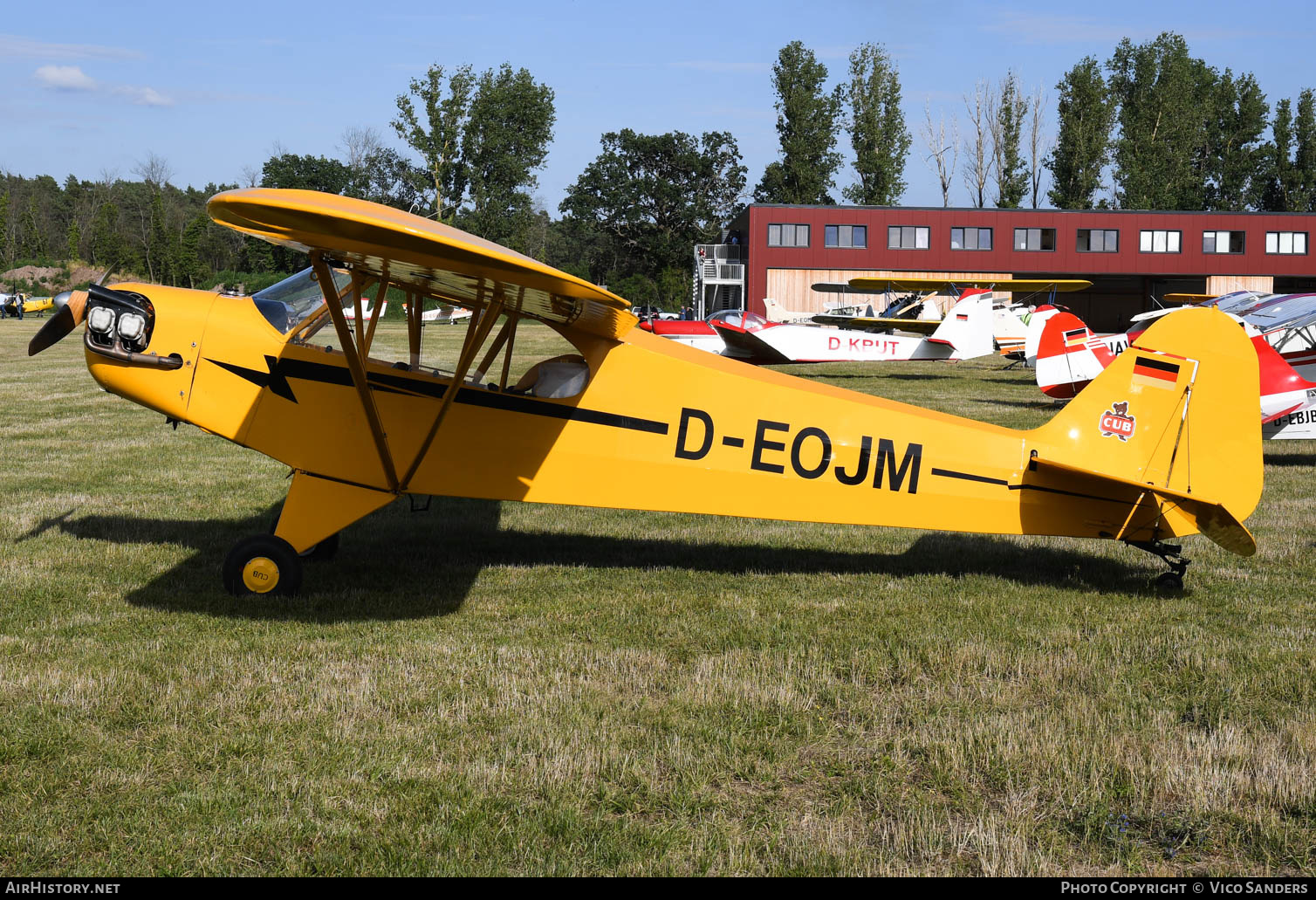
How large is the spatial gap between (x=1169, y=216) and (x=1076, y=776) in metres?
57.9

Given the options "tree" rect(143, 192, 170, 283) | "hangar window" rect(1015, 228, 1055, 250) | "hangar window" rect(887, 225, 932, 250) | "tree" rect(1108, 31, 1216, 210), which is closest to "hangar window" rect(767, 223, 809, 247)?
"hangar window" rect(887, 225, 932, 250)

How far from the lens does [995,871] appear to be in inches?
122

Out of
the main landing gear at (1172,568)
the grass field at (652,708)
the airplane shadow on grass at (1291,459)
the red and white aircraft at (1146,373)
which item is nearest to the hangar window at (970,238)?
the red and white aircraft at (1146,373)

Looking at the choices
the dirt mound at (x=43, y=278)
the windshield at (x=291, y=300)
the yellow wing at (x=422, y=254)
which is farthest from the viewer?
the dirt mound at (x=43, y=278)

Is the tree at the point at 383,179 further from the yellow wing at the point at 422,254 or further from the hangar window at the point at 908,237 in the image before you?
the yellow wing at the point at 422,254

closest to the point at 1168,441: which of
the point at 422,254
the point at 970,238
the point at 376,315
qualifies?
the point at 422,254

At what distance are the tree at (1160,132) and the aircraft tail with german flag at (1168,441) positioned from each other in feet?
230

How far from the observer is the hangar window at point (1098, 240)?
5291 centimetres

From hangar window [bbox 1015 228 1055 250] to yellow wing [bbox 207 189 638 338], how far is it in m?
51.5

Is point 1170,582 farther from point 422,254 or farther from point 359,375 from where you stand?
point 359,375

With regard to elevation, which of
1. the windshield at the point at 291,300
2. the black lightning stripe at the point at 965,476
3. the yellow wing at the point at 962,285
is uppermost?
the yellow wing at the point at 962,285

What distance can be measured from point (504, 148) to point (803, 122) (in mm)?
22048

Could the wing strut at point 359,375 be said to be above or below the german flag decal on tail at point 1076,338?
below
